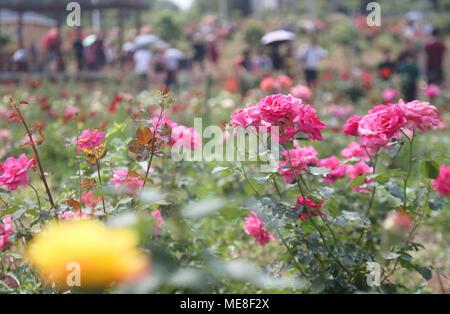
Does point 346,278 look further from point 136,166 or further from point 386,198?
point 136,166

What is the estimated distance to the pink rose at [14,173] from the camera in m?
1.23

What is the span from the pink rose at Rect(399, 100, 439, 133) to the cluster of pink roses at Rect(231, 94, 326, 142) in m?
0.25

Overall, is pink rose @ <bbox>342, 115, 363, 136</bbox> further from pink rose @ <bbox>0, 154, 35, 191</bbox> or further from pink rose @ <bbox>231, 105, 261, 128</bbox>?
pink rose @ <bbox>0, 154, 35, 191</bbox>

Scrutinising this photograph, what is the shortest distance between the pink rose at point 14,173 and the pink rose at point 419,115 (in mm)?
1109

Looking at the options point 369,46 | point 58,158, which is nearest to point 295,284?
point 58,158

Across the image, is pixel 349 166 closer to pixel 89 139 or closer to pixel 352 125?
pixel 352 125

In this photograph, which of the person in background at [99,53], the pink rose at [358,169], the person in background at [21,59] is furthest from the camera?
the person in background at [21,59]

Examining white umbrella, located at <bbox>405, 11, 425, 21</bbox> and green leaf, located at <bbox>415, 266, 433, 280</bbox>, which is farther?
white umbrella, located at <bbox>405, 11, 425, 21</bbox>

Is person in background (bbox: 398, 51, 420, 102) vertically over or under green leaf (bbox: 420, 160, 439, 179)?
over

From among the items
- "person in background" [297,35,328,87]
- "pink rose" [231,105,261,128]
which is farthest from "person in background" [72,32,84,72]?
"pink rose" [231,105,261,128]

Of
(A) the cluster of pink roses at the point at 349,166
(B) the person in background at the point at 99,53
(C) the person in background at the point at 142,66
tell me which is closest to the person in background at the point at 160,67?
(B) the person in background at the point at 99,53

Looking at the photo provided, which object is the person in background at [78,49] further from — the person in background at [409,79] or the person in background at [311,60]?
the person in background at [409,79]

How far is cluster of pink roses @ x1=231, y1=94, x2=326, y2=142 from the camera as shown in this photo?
1.20 metres

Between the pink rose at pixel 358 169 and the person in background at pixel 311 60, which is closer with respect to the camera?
the pink rose at pixel 358 169
